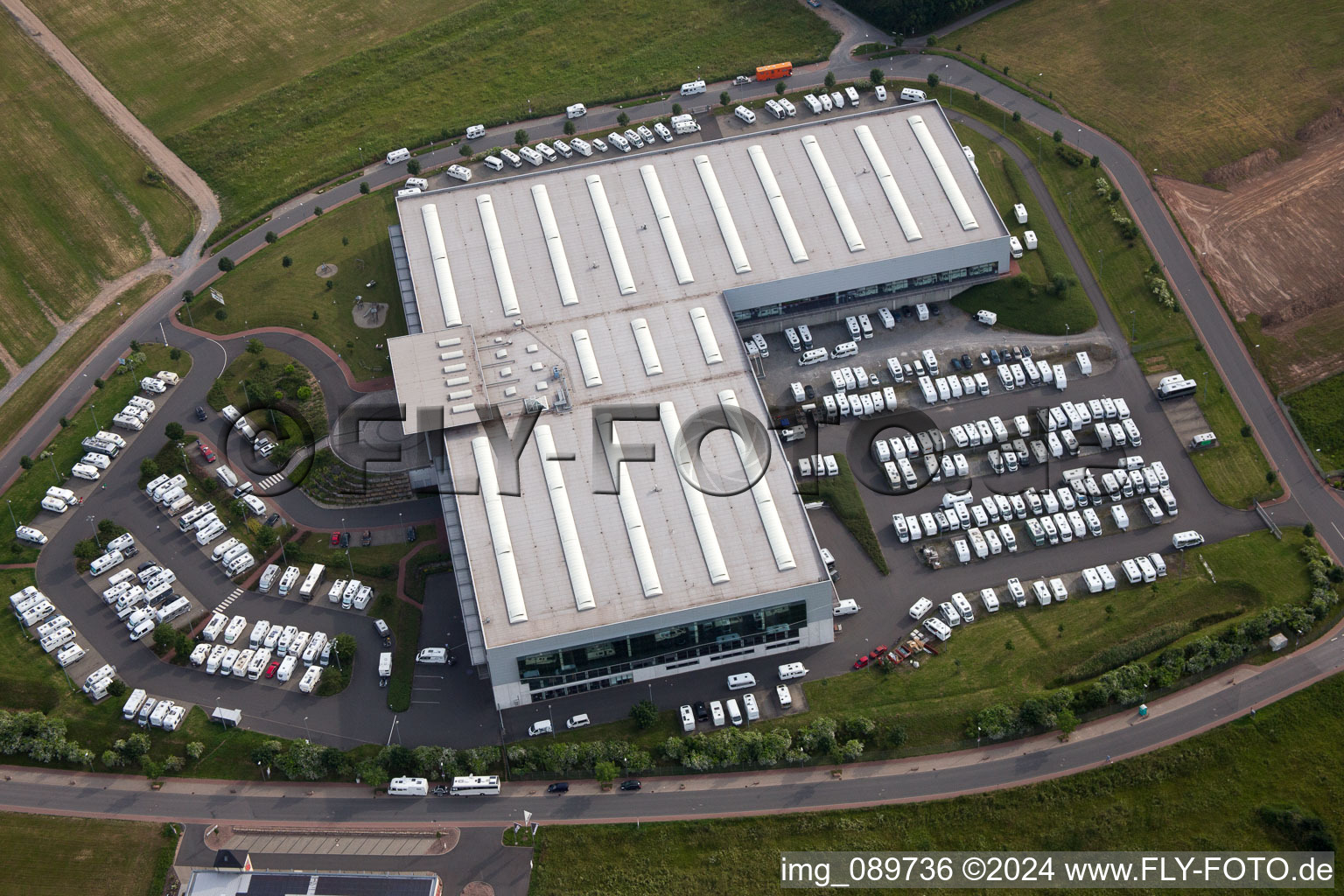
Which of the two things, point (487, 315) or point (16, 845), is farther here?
point (487, 315)

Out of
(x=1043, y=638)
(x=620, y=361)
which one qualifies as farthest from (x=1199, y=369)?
(x=620, y=361)

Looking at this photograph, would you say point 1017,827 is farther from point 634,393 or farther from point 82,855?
point 82,855

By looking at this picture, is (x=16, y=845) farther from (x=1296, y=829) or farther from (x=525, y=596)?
(x=1296, y=829)

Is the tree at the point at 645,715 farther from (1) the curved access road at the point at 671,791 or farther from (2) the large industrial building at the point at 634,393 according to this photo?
(1) the curved access road at the point at 671,791

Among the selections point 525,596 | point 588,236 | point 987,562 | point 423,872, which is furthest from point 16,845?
point 987,562

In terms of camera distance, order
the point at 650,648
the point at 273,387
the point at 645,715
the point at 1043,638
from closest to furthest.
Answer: the point at 645,715, the point at 650,648, the point at 1043,638, the point at 273,387
